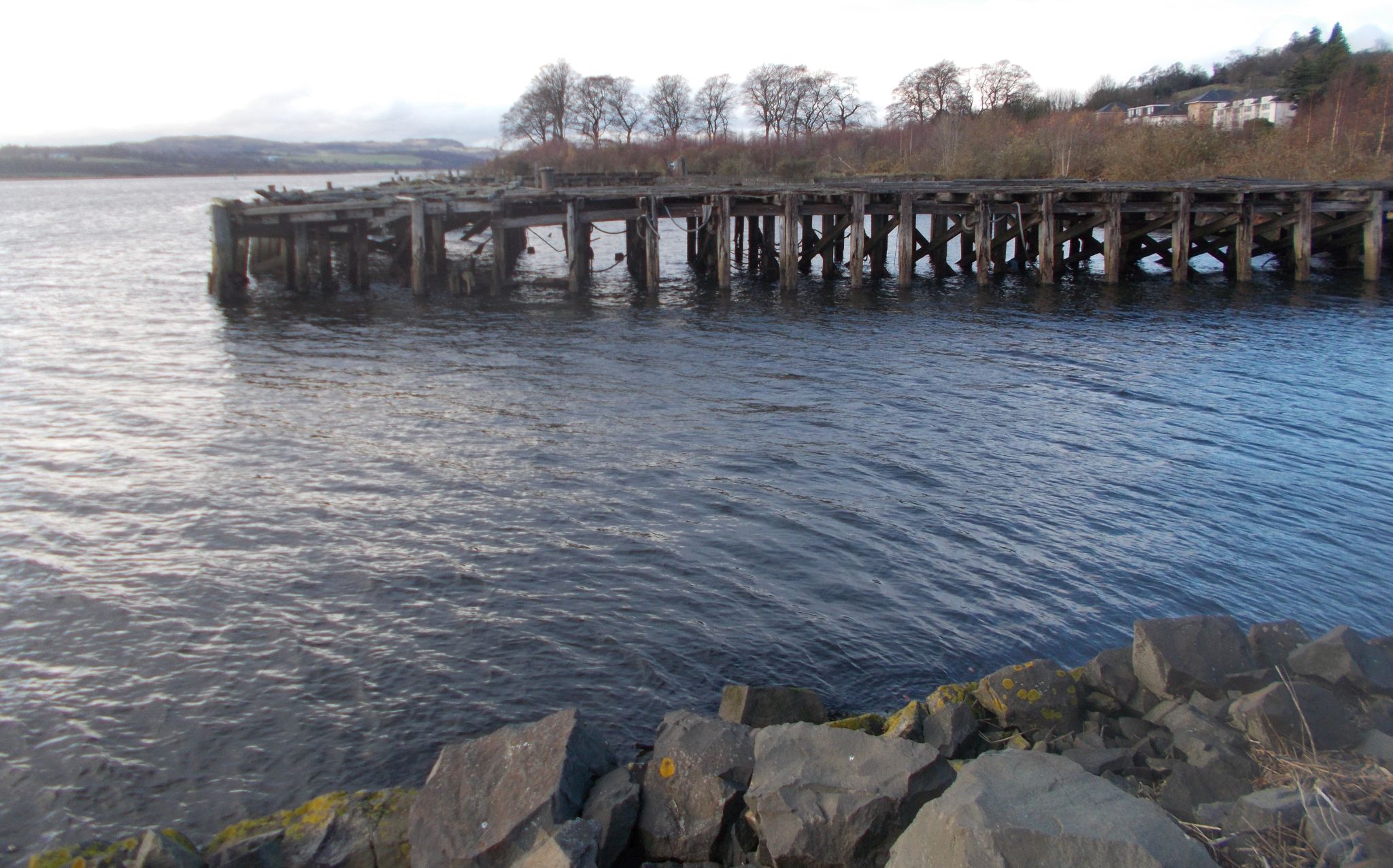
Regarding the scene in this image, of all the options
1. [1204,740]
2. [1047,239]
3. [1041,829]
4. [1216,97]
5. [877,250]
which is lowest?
[1204,740]

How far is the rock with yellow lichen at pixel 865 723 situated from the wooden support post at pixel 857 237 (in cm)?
2021

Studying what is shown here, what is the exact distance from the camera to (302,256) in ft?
82.7

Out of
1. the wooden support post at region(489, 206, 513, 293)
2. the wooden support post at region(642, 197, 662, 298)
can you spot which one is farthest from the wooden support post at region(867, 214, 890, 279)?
the wooden support post at region(489, 206, 513, 293)

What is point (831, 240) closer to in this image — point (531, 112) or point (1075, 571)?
point (1075, 571)

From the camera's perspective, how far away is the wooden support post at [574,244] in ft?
80.5

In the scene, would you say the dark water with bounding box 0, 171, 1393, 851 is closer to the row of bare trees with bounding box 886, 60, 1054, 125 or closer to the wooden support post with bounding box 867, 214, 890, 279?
the wooden support post with bounding box 867, 214, 890, 279

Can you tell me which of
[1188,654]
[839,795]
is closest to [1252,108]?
[1188,654]

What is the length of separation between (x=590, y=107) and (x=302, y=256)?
64488mm

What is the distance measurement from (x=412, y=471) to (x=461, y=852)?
7284 mm

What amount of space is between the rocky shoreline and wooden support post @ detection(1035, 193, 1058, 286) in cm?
2123

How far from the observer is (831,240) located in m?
27.9

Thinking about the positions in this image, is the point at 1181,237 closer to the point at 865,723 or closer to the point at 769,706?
the point at 865,723

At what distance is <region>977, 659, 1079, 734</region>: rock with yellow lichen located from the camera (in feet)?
19.8

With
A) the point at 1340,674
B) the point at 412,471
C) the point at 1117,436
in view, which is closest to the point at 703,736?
the point at 1340,674
